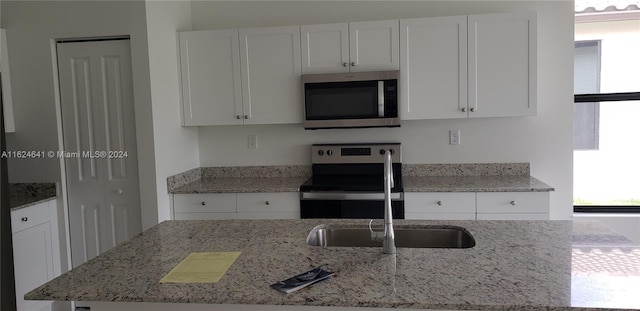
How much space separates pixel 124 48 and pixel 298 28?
121cm

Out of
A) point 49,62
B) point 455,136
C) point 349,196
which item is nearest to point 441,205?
point 349,196

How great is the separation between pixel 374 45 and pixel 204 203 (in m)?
1.68

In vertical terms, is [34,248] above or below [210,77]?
below

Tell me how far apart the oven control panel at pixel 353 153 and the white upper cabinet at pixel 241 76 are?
37 centimetres

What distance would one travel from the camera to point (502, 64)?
3.02 m

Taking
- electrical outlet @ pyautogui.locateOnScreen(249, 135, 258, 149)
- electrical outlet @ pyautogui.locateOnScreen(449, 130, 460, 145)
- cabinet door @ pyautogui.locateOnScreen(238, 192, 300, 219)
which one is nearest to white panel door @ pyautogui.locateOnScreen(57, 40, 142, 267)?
cabinet door @ pyautogui.locateOnScreen(238, 192, 300, 219)

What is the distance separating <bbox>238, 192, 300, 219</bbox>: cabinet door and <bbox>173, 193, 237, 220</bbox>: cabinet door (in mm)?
74

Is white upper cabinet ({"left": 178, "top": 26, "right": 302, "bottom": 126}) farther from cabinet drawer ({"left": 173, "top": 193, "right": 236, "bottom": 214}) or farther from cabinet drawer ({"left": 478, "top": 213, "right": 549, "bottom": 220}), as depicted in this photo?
cabinet drawer ({"left": 478, "top": 213, "right": 549, "bottom": 220})

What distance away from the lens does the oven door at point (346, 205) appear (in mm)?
2953

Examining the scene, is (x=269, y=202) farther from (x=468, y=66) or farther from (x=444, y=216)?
(x=468, y=66)

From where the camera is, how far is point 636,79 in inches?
132

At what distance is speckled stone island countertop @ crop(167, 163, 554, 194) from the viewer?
2.95m

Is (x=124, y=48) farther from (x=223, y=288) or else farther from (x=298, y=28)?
(x=223, y=288)

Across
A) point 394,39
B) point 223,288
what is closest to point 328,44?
point 394,39
